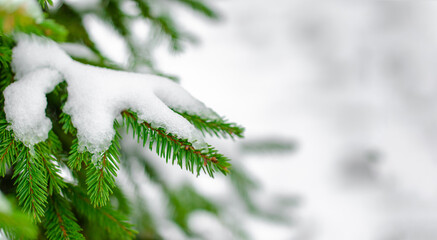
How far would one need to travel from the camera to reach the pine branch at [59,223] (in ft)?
2.11

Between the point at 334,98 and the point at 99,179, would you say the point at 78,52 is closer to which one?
the point at 99,179

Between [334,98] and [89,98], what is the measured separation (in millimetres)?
4973

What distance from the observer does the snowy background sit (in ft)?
12.7

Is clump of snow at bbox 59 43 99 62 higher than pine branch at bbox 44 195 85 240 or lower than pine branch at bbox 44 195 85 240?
higher

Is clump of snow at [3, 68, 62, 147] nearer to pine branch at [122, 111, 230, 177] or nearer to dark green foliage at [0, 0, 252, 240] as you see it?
dark green foliage at [0, 0, 252, 240]

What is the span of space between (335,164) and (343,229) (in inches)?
38.5

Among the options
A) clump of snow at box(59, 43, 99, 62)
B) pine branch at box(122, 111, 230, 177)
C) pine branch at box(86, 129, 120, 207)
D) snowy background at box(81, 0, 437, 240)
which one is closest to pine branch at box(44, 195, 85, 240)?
pine branch at box(86, 129, 120, 207)

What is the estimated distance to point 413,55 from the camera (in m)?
4.89

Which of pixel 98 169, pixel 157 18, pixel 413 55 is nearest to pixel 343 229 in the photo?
pixel 413 55

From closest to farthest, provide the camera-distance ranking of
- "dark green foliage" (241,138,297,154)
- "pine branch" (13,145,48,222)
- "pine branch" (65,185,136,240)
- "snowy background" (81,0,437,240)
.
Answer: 1. "pine branch" (13,145,48,222)
2. "pine branch" (65,185,136,240)
3. "dark green foliage" (241,138,297,154)
4. "snowy background" (81,0,437,240)

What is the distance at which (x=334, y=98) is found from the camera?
5172 mm

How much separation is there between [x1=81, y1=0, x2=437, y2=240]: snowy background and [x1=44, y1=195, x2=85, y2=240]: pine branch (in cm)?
278

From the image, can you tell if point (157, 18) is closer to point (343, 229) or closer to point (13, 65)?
point (13, 65)

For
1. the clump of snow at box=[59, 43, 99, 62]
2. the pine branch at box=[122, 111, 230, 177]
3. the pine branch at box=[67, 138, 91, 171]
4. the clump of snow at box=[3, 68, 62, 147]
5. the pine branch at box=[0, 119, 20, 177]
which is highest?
the clump of snow at box=[59, 43, 99, 62]
